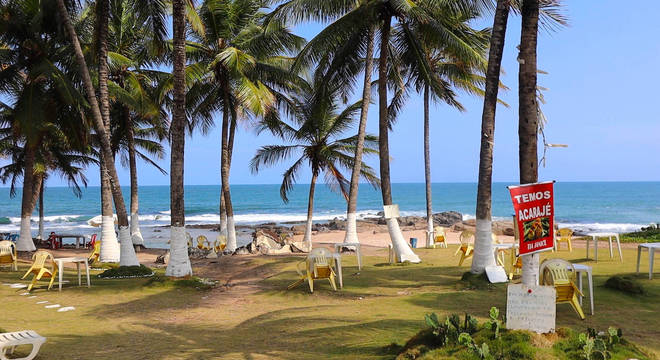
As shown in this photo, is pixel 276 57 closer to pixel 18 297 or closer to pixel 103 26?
pixel 103 26

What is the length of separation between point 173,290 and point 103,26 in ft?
23.8

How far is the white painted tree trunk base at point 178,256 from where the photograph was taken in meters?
11.1

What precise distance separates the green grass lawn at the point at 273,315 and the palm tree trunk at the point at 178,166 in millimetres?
650

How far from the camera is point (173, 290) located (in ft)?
34.2

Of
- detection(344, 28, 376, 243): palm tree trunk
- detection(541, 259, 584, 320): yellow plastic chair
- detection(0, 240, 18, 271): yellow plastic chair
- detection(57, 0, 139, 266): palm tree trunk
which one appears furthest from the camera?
detection(344, 28, 376, 243): palm tree trunk

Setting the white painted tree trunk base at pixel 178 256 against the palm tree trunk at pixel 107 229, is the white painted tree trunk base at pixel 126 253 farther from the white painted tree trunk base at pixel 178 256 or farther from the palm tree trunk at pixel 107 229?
the white painted tree trunk base at pixel 178 256

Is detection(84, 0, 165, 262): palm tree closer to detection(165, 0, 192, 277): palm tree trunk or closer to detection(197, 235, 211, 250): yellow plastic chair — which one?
detection(165, 0, 192, 277): palm tree trunk

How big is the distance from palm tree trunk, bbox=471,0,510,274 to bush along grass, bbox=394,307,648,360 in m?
4.57

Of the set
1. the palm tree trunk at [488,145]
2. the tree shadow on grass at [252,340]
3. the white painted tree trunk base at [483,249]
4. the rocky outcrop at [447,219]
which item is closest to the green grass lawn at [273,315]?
the tree shadow on grass at [252,340]

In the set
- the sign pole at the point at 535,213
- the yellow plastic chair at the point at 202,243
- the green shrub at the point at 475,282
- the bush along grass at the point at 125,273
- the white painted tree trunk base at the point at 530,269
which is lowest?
the yellow plastic chair at the point at 202,243

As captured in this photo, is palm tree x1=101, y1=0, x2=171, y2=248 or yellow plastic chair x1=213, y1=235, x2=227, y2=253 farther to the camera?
yellow plastic chair x1=213, y1=235, x2=227, y2=253

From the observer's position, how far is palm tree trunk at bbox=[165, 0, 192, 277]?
1116 centimetres

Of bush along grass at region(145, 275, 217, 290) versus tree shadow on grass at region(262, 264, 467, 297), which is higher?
tree shadow on grass at region(262, 264, 467, 297)

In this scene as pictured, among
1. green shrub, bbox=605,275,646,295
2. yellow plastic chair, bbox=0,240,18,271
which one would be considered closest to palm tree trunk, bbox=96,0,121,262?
yellow plastic chair, bbox=0,240,18,271
